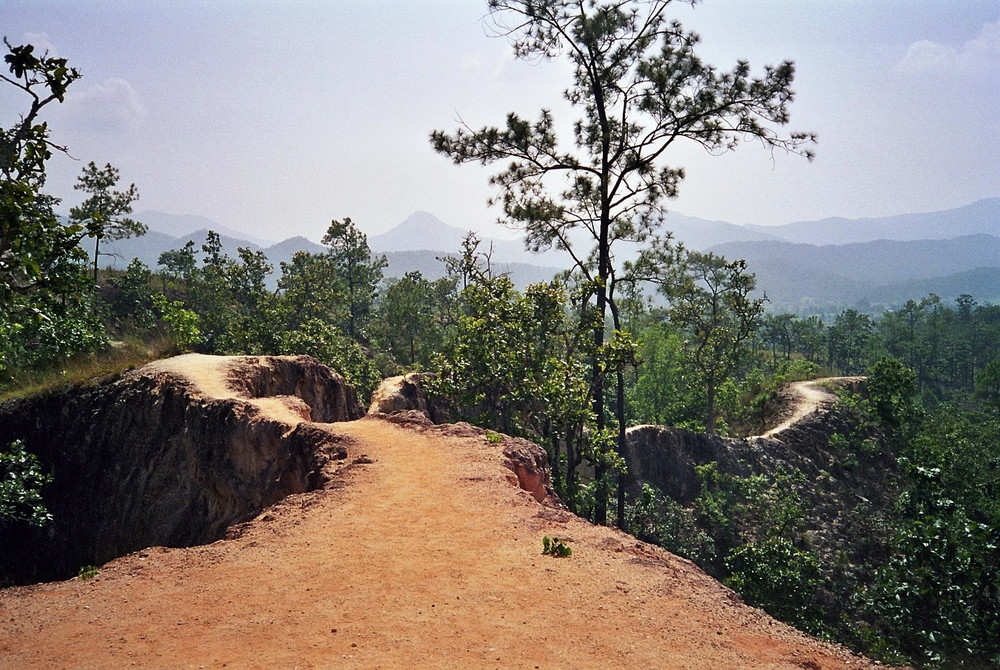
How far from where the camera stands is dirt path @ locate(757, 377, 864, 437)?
2861 cm

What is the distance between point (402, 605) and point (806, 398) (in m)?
29.9

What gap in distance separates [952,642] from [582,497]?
8970mm

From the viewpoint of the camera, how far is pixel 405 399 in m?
20.0

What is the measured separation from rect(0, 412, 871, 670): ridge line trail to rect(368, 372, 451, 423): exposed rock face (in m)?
10.3

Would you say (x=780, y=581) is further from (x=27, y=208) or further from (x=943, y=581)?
(x=27, y=208)

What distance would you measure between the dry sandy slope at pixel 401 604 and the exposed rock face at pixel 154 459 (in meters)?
3.34

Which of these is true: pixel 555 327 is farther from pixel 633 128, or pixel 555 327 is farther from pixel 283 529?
pixel 283 529

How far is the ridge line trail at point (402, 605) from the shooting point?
535cm

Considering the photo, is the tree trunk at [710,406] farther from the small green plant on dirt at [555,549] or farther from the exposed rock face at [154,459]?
the small green plant on dirt at [555,549]

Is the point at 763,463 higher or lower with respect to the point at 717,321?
lower

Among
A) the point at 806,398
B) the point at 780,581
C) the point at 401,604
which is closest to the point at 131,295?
the point at 780,581

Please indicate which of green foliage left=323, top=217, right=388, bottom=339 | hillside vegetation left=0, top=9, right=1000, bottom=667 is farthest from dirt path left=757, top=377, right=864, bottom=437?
green foliage left=323, top=217, right=388, bottom=339

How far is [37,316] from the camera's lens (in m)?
5.93

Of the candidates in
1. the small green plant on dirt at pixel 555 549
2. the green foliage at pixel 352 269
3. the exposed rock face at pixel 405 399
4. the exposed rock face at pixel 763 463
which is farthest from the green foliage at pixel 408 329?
the small green plant on dirt at pixel 555 549
